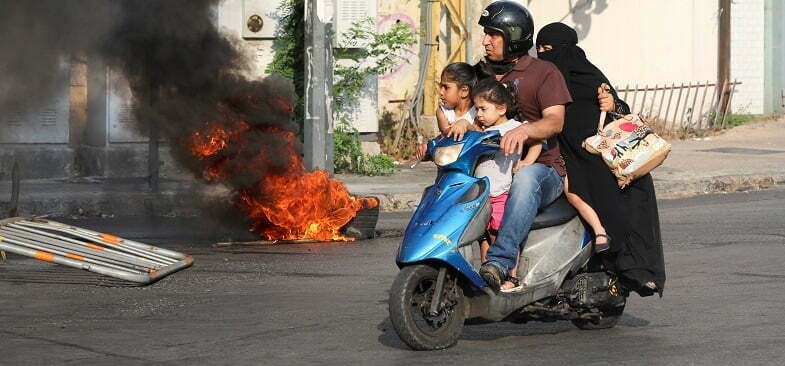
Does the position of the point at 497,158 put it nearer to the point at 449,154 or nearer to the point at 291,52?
the point at 449,154

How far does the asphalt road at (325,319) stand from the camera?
Answer: 6.09 meters

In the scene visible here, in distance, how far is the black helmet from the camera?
638 centimetres

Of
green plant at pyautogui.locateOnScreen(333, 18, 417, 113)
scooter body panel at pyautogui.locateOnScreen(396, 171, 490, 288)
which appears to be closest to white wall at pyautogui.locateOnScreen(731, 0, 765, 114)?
green plant at pyautogui.locateOnScreen(333, 18, 417, 113)

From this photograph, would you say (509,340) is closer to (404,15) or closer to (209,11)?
(209,11)

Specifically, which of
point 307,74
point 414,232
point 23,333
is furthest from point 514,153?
point 307,74

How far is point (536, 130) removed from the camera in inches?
245

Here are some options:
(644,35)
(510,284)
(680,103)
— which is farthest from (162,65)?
(680,103)

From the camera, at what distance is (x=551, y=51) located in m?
6.67

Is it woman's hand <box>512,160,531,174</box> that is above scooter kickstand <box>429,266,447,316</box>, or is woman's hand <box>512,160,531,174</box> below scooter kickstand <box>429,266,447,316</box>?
above

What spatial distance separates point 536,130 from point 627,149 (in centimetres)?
50

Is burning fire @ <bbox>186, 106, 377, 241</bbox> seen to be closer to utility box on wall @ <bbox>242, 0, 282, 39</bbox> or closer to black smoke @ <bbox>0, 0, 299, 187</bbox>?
black smoke @ <bbox>0, 0, 299, 187</bbox>

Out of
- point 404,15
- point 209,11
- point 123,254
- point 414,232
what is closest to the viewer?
point 414,232

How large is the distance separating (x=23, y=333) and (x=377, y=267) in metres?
3.01

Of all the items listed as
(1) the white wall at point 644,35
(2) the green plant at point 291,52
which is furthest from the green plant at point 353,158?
(1) the white wall at point 644,35
